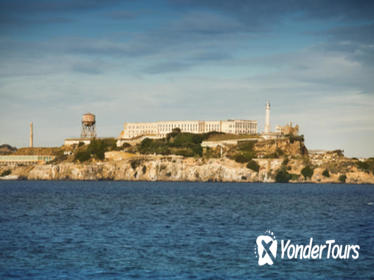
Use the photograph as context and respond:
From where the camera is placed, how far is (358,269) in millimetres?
34219

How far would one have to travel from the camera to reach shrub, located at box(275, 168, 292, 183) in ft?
611

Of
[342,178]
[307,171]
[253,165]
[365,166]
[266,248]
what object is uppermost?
[253,165]

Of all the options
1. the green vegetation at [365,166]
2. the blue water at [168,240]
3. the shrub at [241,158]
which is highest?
the shrub at [241,158]

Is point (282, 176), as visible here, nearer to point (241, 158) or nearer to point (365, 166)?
point (241, 158)

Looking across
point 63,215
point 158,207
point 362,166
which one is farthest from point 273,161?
point 63,215

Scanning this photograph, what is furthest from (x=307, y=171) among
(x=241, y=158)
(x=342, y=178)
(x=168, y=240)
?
(x=168, y=240)

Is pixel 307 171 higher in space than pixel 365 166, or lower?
lower

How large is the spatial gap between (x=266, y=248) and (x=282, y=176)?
14801cm

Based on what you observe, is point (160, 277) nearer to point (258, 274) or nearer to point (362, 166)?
point (258, 274)

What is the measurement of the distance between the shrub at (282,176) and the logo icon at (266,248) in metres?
139

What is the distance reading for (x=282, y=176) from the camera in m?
187

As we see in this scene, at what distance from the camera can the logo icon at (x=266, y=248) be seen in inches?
1442

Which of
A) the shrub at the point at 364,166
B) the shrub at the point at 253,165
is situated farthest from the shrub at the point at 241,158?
the shrub at the point at 364,166

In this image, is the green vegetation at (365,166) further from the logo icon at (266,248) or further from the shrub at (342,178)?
the logo icon at (266,248)
